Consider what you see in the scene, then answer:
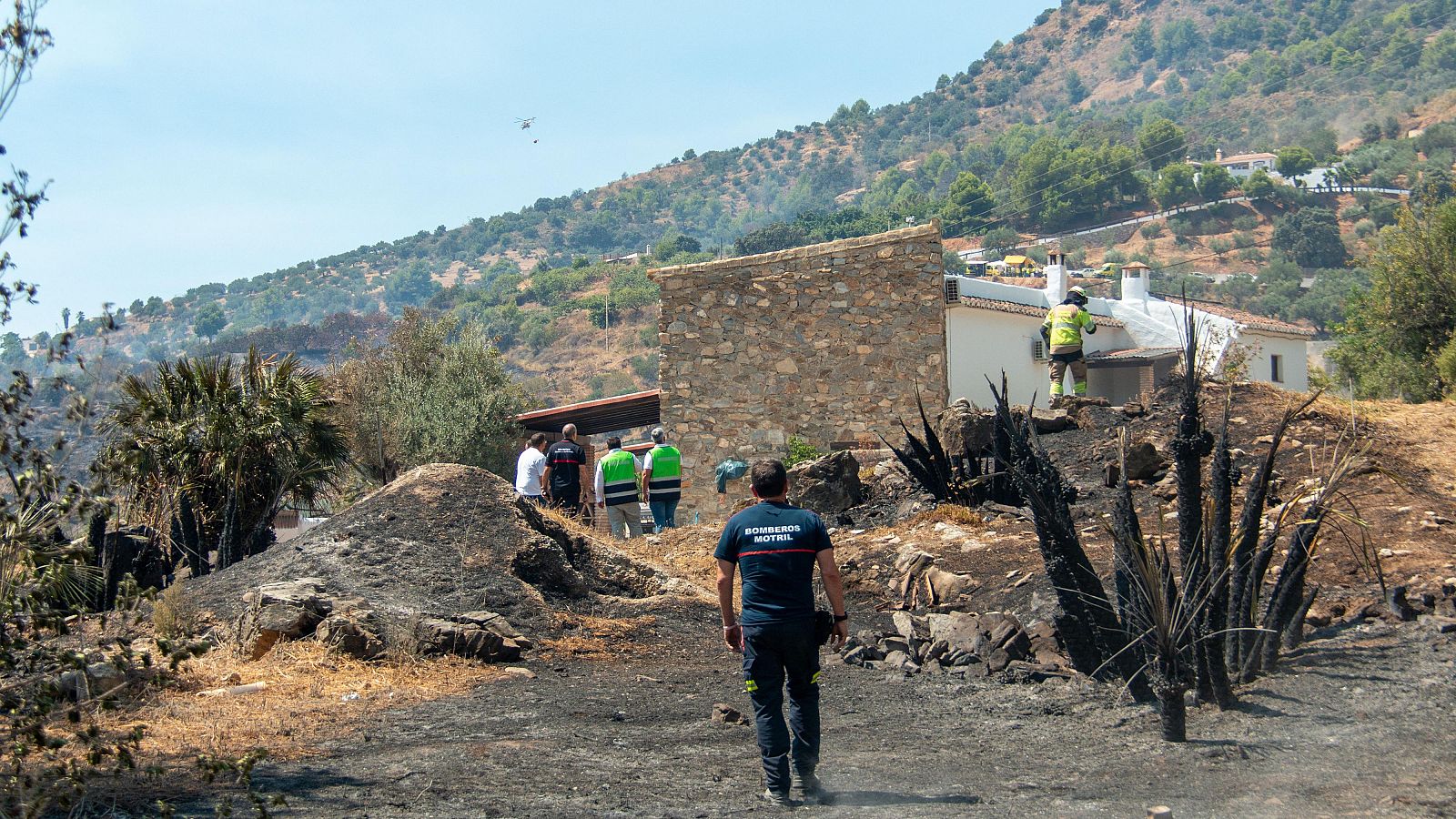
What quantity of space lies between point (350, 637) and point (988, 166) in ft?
462

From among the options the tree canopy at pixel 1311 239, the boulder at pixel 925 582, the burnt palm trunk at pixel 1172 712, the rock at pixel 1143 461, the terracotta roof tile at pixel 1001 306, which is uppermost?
the tree canopy at pixel 1311 239

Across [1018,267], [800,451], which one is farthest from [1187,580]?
[1018,267]

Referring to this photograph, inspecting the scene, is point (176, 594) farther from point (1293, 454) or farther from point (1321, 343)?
point (1321, 343)

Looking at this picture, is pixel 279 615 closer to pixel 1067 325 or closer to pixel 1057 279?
pixel 1067 325

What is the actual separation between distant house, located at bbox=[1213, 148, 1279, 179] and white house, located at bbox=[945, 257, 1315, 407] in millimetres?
83442

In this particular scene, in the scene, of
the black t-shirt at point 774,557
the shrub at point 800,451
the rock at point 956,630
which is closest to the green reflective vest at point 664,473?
the shrub at point 800,451

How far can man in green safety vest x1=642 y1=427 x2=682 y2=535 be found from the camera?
14.7 meters

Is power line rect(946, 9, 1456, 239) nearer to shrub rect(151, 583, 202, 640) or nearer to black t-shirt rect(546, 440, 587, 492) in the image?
black t-shirt rect(546, 440, 587, 492)

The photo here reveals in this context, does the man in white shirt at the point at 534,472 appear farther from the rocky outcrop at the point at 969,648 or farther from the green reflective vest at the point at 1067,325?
the green reflective vest at the point at 1067,325

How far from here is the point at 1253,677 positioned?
21.9 feet

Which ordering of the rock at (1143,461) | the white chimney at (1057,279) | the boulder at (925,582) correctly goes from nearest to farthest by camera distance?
the boulder at (925,582) → the rock at (1143,461) → the white chimney at (1057,279)

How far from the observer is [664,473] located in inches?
583

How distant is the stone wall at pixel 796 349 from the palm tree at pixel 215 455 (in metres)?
6.22

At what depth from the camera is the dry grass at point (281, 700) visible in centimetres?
603
